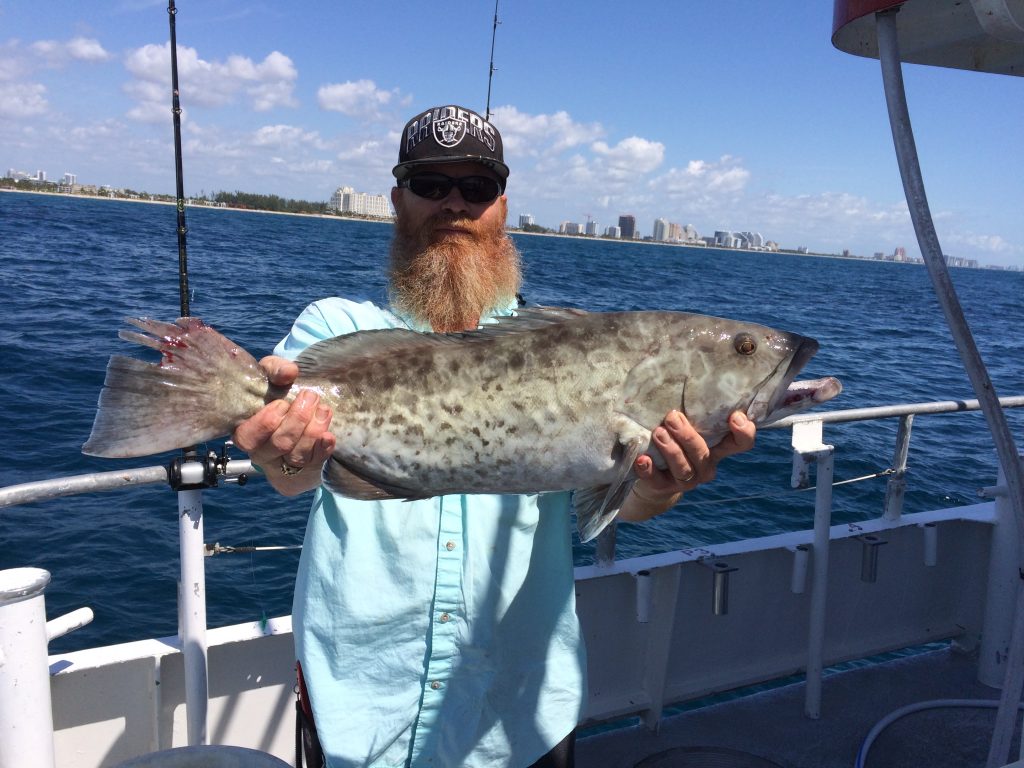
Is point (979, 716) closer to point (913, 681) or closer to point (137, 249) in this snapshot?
point (913, 681)

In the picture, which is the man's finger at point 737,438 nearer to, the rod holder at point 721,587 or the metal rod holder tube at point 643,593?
the metal rod holder tube at point 643,593

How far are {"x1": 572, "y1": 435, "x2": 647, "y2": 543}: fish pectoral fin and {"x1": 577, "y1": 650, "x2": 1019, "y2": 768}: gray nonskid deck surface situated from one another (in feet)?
7.90

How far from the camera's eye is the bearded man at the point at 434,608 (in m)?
2.46

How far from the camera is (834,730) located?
465cm

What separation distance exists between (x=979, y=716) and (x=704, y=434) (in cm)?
365

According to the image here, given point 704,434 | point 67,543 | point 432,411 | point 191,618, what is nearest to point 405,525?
point 432,411

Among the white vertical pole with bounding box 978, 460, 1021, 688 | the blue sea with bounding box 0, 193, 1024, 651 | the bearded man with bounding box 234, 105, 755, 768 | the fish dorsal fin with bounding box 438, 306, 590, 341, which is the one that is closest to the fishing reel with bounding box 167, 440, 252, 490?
the bearded man with bounding box 234, 105, 755, 768

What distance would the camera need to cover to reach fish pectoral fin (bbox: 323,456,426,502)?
2.31 meters

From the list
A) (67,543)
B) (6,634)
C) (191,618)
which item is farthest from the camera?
(67,543)

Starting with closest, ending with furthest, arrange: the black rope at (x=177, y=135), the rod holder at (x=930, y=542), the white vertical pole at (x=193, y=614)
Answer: the white vertical pole at (x=193, y=614) → the black rope at (x=177, y=135) → the rod holder at (x=930, y=542)

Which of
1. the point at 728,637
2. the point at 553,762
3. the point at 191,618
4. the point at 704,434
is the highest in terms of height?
the point at 704,434

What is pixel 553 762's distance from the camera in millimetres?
2709

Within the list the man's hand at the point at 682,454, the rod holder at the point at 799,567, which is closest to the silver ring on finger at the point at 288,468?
the man's hand at the point at 682,454

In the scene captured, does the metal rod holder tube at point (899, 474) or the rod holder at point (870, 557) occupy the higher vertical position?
the metal rod holder tube at point (899, 474)
